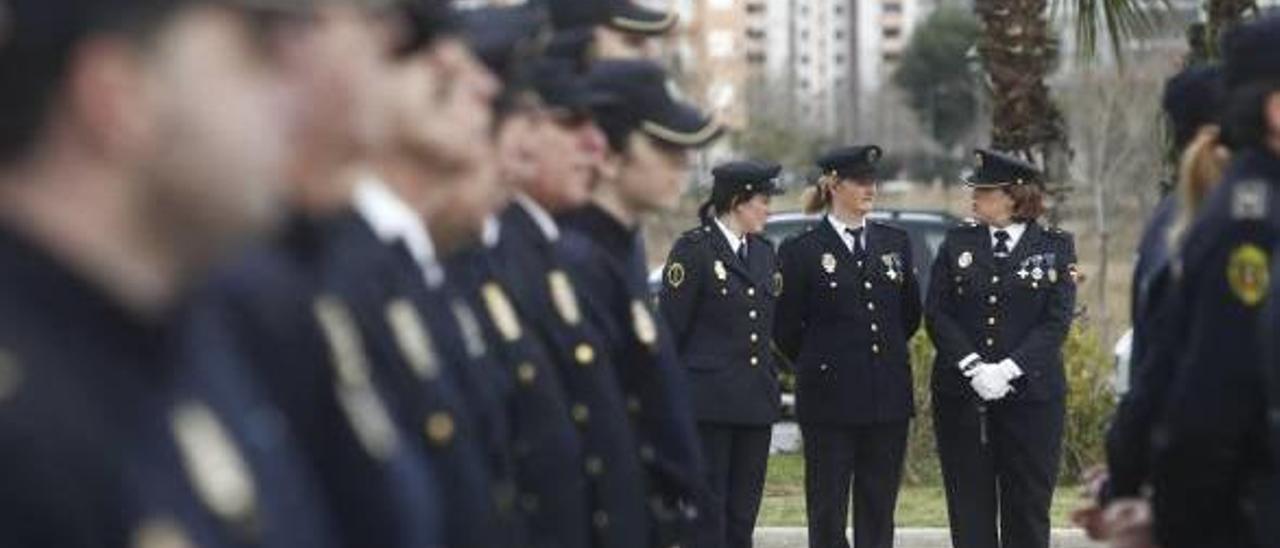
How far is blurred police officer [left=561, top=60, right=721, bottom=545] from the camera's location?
6539 millimetres

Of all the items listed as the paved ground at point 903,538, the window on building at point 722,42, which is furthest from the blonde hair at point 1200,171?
the window on building at point 722,42

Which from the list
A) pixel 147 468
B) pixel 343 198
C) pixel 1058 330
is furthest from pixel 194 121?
pixel 1058 330

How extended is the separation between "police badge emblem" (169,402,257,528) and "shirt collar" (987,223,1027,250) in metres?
9.40

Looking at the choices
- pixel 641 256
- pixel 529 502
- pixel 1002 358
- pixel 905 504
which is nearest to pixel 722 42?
pixel 905 504

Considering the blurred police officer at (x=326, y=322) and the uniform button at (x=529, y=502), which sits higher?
the blurred police officer at (x=326, y=322)

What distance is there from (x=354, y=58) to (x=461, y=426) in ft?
4.44

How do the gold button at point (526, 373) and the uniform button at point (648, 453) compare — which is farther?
the uniform button at point (648, 453)

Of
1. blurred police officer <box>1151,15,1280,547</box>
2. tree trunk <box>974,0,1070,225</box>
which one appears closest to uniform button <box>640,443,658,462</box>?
blurred police officer <box>1151,15,1280,547</box>

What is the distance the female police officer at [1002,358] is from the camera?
11703 mm

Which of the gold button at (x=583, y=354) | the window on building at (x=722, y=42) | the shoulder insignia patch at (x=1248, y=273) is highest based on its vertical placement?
the shoulder insignia patch at (x=1248, y=273)

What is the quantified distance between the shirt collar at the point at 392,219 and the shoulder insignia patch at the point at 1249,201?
6.07ft

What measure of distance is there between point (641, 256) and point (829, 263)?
16.4 feet

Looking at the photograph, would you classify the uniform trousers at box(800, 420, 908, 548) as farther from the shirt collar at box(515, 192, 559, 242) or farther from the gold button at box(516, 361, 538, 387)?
the gold button at box(516, 361, 538, 387)

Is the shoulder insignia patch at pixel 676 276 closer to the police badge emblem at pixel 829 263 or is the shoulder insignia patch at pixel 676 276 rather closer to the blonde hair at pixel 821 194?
the police badge emblem at pixel 829 263
